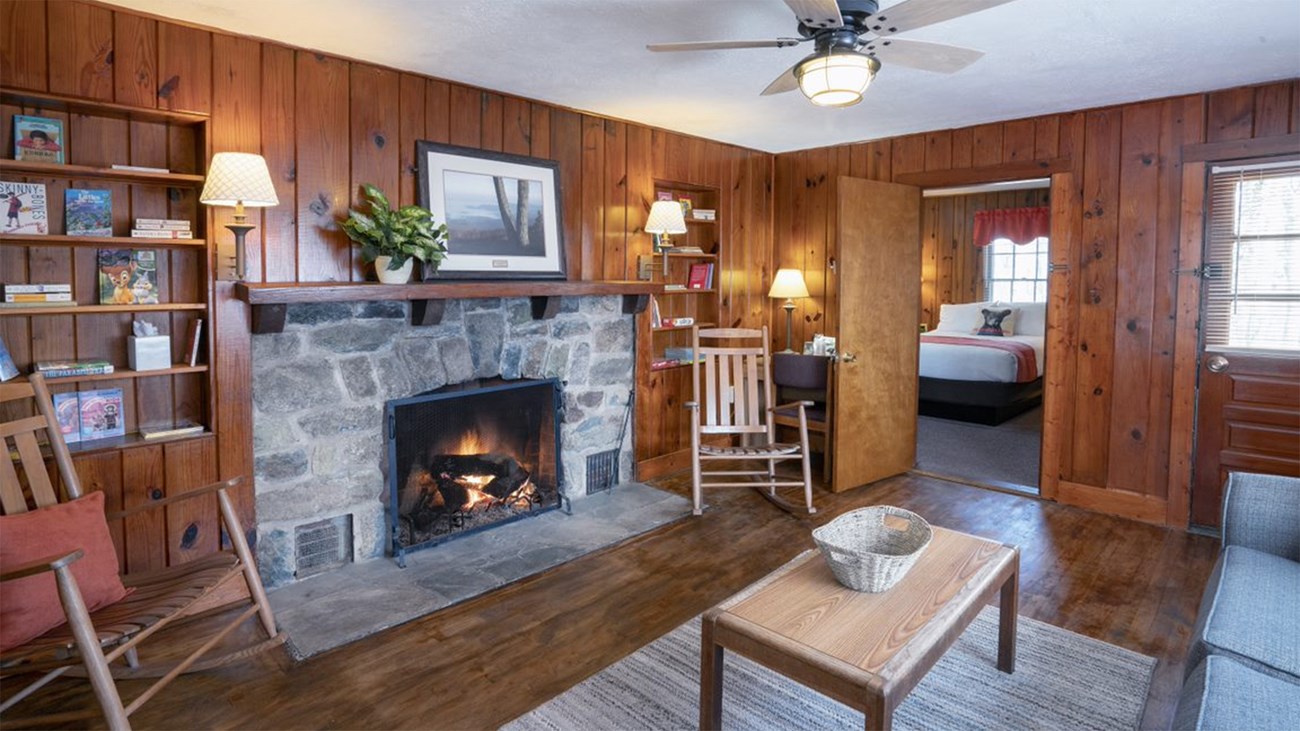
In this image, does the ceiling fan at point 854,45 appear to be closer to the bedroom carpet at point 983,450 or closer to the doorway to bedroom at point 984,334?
the doorway to bedroom at point 984,334

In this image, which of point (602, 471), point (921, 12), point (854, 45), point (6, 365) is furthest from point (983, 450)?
point (6, 365)

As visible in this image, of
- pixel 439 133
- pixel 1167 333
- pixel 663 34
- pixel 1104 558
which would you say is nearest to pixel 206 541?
pixel 439 133

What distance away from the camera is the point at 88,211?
250 cm

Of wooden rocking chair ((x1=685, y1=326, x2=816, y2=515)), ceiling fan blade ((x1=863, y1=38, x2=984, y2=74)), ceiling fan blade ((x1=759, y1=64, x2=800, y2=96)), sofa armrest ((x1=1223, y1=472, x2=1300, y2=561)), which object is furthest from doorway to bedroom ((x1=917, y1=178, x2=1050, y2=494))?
ceiling fan blade ((x1=759, y1=64, x2=800, y2=96))

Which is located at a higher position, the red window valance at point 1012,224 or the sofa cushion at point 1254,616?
the red window valance at point 1012,224

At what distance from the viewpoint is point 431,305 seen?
322 cm

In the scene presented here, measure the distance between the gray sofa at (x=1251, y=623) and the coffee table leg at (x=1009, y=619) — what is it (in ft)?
1.51

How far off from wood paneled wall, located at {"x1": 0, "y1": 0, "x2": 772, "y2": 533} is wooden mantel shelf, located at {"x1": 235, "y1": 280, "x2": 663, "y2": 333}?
142 millimetres

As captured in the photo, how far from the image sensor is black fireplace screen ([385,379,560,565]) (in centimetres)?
332

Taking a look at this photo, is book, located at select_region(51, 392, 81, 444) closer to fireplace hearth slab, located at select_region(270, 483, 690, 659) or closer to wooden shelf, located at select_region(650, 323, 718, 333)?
fireplace hearth slab, located at select_region(270, 483, 690, 659)

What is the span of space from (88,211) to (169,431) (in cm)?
81

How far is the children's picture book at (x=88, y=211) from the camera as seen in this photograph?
247 centimetres

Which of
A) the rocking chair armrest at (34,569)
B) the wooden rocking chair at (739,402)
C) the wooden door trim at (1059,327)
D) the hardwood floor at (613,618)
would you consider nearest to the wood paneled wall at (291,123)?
the wooden rocking chair at (739,402)

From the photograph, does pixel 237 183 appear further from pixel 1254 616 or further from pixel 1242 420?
pixel 1242 420
